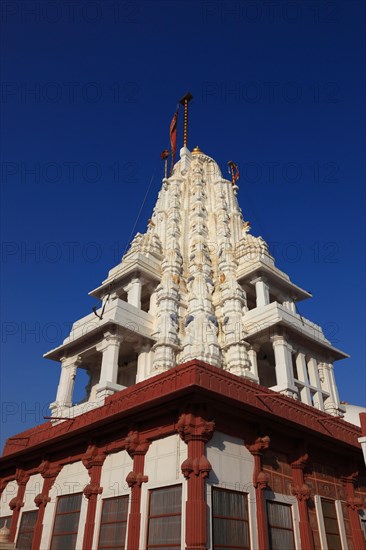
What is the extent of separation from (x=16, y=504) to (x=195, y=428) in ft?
32.5

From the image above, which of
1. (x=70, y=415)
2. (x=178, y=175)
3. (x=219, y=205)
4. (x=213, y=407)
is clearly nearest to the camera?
(x=213, y=407)

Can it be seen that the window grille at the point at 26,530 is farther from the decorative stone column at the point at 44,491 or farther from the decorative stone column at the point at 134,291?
the decorative stone column at the point at 134,291

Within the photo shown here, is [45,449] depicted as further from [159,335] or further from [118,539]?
[159,335]

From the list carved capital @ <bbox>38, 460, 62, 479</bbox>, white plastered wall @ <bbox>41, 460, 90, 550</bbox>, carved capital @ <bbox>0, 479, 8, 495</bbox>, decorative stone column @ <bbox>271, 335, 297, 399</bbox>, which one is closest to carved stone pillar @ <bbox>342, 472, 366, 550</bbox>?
decorative stone column @ <bbox>271, 335, 297, 399</bbox>

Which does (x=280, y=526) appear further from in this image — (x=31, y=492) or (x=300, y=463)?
(x=31, y=492)

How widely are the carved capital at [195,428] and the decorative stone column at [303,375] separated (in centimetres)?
1206

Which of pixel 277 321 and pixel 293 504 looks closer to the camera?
pixel 293 504

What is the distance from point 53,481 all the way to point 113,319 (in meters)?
8.43

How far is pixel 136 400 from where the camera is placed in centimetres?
1471

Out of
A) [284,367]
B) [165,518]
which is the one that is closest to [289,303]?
[284,367]

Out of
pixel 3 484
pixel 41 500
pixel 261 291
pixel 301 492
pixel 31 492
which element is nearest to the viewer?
pixel 301 492

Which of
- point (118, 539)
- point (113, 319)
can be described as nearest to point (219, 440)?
point (118, 539)

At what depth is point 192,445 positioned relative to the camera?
12195mm

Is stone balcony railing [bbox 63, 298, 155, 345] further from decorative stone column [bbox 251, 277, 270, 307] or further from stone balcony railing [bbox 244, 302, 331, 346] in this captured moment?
decorative stone column [bbox 251, 277, 270, 307]
